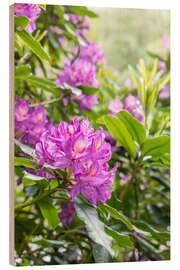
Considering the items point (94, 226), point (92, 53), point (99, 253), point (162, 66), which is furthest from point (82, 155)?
point (162, 66)

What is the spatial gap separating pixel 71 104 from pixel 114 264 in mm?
527

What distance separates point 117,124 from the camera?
120cm

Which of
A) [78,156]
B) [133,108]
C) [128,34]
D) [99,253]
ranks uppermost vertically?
[128,34]

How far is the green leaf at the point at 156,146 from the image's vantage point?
1.19m

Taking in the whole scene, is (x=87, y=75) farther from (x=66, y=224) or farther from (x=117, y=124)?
(x=66, y=224)

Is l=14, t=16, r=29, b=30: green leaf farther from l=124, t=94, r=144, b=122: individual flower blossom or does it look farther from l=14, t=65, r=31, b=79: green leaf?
l=124, t=94, r=144, b=122: individual flower blossom

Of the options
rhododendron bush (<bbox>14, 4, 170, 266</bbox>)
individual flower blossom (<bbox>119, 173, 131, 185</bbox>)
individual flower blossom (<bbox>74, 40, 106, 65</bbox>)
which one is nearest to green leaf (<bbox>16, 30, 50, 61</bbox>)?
rhododendron bush (<bbox>14, 4, 170, 266</bbox>)

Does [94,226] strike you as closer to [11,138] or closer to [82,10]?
[11,138]

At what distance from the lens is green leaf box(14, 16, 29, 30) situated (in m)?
1.06

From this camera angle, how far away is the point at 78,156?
34.7 inches

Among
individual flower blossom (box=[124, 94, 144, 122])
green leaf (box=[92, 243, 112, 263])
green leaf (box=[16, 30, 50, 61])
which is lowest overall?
green leaf (box=[92, 243, 112, 263])

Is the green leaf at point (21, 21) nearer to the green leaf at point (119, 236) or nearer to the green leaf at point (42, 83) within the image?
the green leaf at point (42, 83)

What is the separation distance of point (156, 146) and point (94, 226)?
1.20 feet

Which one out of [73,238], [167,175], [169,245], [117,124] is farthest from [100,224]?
[167,175]
